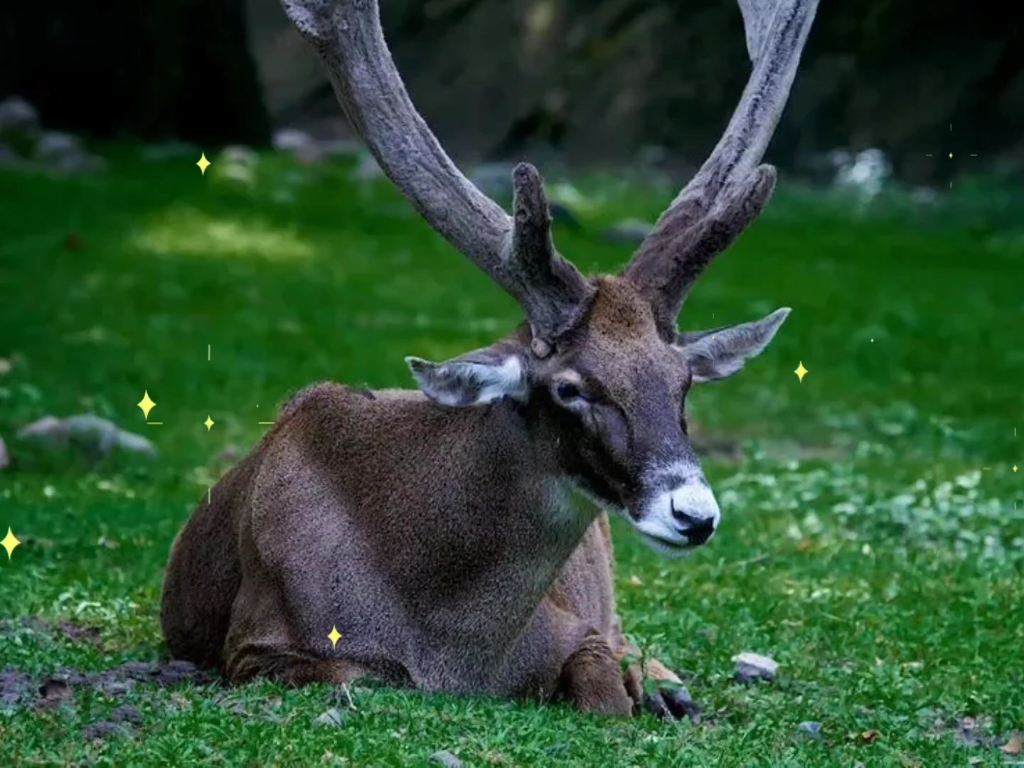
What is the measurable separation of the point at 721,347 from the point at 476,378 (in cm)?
95

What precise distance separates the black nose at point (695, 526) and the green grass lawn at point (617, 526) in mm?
675

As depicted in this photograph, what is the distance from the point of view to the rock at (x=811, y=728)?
27.2 ft

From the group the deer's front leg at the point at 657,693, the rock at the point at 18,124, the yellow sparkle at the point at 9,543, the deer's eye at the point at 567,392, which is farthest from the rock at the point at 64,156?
the deer's eye at the point at 567,392

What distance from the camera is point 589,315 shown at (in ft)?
26.0

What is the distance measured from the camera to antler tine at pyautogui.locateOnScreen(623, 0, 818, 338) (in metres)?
8.13

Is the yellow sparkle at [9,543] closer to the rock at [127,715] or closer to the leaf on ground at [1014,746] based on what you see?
the rock at [127,715]

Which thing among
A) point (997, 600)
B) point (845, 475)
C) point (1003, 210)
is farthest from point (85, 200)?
point (997, 600)

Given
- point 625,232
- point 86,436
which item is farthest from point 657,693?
point 625,232

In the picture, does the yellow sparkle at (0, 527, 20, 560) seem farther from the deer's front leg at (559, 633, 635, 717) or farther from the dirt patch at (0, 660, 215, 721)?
the deer's front leg at (559, 633, 635, 717)

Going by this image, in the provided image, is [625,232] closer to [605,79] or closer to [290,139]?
[605,79]

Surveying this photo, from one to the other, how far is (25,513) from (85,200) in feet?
41.8

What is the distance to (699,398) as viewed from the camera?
17703mm

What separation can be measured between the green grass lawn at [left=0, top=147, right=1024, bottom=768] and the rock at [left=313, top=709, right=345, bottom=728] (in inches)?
2.7

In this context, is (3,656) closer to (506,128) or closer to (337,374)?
(337,374)
